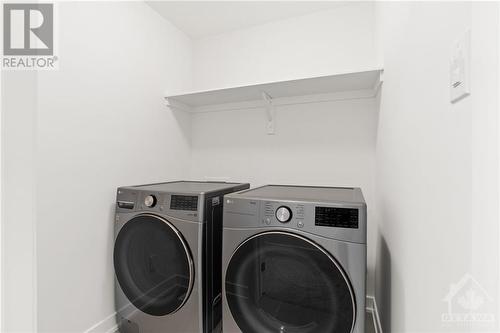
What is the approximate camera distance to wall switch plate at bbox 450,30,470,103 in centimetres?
47

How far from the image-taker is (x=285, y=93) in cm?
186

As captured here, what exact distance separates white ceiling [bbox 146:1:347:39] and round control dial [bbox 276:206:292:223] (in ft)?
4.98

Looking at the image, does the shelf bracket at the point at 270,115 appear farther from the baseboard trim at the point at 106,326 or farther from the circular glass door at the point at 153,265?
the baseboard trim at the point at 106,326

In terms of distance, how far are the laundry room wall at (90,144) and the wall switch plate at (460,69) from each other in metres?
1.53

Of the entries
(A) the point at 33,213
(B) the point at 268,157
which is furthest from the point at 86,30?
(B) the point at 268,157

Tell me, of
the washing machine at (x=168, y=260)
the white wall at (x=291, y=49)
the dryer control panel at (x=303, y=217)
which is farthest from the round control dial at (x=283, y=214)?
the white wall at (x=291, y=49)

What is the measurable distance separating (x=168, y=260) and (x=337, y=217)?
3.01ft

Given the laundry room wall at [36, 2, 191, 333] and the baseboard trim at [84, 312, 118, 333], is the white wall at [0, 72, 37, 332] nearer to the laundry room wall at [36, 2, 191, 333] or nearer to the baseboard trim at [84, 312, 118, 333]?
the laundry room wall at [36, 2, 191, 333]

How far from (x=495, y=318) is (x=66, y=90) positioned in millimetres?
1703

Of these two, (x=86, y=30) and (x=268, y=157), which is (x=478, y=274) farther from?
(x=86, y=30)

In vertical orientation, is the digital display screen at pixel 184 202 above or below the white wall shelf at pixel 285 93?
below

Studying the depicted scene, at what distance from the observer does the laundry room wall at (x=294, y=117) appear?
1.78 metres

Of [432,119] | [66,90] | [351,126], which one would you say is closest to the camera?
[432,119]

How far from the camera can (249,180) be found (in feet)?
6.80
